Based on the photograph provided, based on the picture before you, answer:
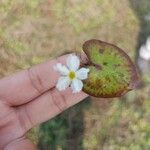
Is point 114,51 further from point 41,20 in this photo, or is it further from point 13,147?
point 41,20

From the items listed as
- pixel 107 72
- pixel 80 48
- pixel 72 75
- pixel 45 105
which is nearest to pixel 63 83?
pixel 72 75

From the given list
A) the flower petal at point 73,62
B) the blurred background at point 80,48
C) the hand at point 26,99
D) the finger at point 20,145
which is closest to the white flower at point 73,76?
the flower petal at point 73,62

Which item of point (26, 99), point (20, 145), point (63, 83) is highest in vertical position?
point (63, 83)

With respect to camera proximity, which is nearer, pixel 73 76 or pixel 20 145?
pixel 73 76


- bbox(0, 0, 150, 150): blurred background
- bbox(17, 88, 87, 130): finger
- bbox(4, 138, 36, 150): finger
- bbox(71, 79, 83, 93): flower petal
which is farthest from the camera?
bbox(0, 0, 150, 150): blurred background

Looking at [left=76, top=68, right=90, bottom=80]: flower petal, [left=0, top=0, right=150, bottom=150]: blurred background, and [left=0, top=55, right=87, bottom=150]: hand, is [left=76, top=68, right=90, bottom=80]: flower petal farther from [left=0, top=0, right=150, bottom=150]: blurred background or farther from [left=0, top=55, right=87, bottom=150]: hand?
[left=0, top=0, right=150, bottom=150]: blurred background

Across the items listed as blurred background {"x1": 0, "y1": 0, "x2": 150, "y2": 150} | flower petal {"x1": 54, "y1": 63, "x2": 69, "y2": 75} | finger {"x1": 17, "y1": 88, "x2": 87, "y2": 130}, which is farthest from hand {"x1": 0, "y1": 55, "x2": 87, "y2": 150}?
blurred background {"x1": 0, "y1": 0, "x2": 150, "y2": 150}

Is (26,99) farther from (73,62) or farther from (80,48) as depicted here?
(80,48)
